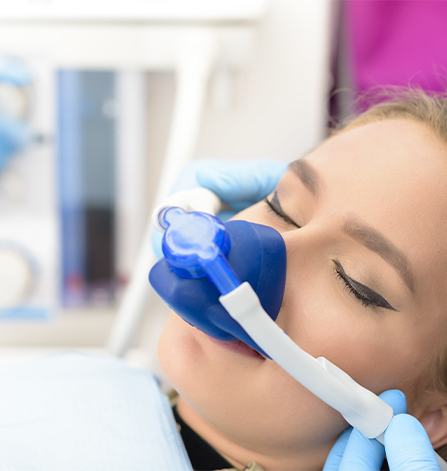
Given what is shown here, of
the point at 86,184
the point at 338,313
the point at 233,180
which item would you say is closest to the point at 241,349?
the point at 338,313

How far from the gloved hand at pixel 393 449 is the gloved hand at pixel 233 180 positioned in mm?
379

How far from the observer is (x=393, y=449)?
73 cm

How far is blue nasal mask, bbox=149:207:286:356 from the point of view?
647 millimetres

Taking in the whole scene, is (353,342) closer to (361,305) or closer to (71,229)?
(361,305)

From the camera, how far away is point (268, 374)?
2.51 feet

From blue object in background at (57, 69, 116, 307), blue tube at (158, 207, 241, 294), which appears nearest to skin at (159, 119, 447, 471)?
blue tube at (158, 207, 241, 294)

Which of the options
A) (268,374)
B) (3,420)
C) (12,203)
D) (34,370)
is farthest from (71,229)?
(268,374)

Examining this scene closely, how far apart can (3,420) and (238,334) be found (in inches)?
12.7

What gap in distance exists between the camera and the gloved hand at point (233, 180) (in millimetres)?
1056

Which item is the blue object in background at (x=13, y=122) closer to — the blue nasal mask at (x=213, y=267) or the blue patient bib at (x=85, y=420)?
the blue patient bib at (x=85, y=420)

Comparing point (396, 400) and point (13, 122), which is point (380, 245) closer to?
point (396, 400)

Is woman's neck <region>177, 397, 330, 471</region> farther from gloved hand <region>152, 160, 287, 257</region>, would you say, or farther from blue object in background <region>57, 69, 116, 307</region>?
Answer: blue object in background <region>57, 69, 116, 307</region>

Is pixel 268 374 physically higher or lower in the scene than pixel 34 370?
higher

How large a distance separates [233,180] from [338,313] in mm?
359
